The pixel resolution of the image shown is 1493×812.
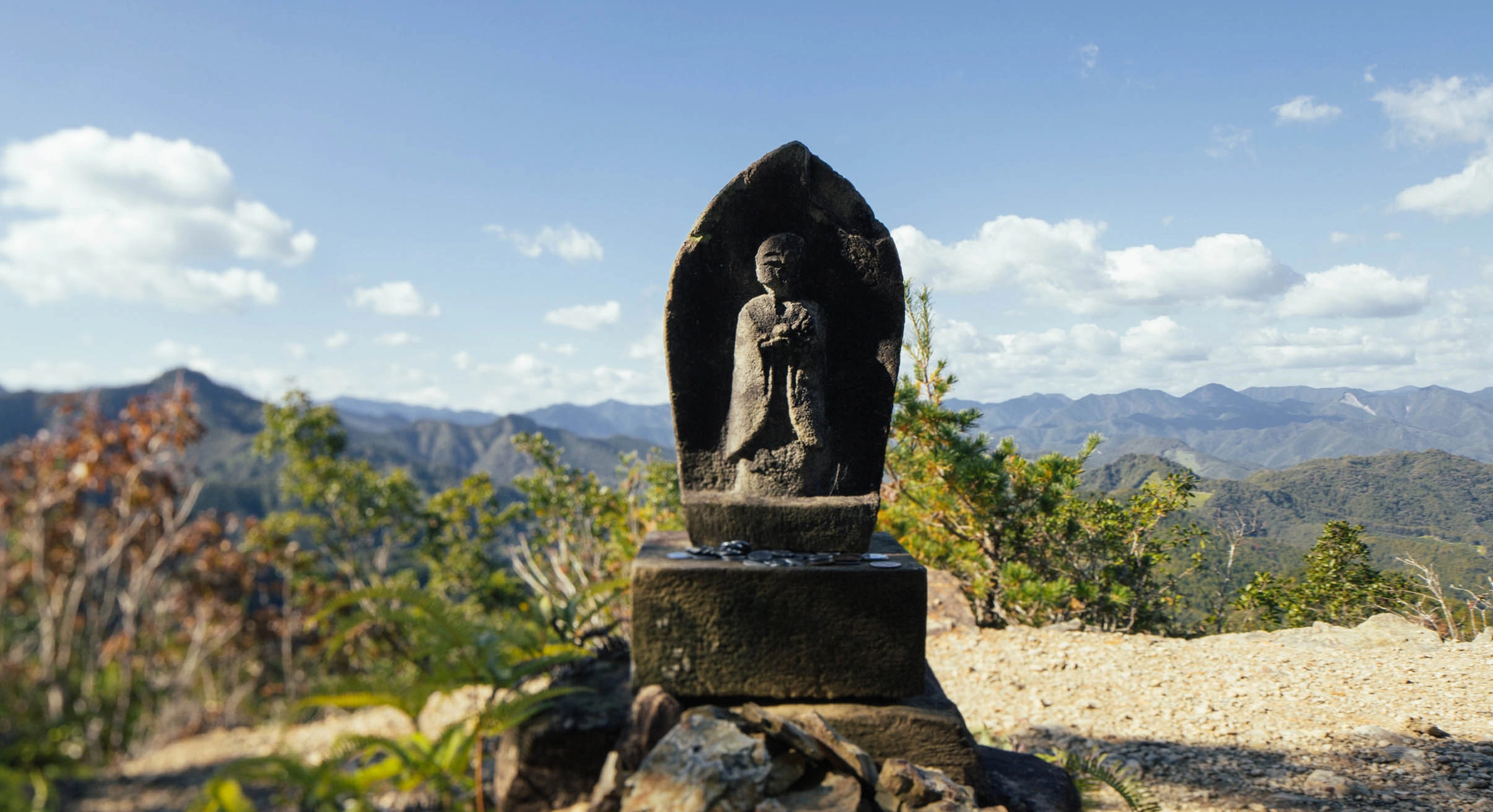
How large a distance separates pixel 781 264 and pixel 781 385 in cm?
65

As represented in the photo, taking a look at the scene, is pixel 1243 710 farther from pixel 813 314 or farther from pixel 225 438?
pixel 225 438

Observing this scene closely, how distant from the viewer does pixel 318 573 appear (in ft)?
18.3

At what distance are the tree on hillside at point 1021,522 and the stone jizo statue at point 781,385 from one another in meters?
3.20

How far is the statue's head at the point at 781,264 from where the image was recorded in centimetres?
372

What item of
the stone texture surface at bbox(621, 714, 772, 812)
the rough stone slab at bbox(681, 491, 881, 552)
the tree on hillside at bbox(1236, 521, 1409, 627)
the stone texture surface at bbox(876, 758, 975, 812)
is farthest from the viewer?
the tree on hillside at bbox(1236, 521, 1409, 627)

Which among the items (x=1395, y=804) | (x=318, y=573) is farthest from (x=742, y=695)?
(x=318, y=573)

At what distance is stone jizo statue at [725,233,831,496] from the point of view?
3740mm

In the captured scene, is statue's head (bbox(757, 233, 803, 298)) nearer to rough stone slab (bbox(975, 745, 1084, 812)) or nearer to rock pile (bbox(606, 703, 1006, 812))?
rock pile (bbox(606, 703, 1006, 812))

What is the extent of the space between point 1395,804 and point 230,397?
426 inches

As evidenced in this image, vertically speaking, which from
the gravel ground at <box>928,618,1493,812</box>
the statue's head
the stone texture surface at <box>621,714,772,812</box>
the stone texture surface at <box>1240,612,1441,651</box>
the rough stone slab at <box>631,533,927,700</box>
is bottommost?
the gravel ground at <box>928,618,1493,812</box>

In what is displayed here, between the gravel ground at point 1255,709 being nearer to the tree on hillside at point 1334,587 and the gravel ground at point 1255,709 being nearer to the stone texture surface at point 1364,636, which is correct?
the stone texture surface at point 1364,636

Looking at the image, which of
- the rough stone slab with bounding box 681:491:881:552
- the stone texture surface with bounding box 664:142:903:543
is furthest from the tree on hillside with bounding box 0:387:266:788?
the stone texture surface with bounding box 664:142:903:543

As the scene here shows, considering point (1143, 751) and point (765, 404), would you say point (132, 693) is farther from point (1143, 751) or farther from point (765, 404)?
point (1143, 751)

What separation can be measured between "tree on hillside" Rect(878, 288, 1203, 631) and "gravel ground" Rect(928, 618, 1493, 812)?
0.64m
